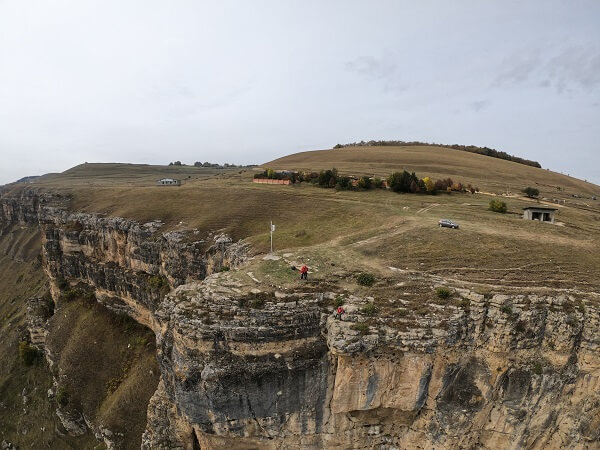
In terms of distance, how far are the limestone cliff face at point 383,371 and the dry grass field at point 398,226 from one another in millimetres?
4150

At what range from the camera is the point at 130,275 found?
45.7 meters

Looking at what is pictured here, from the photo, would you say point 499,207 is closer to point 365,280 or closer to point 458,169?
point 365,280

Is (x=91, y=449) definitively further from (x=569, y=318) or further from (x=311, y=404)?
(x=569, y=318)

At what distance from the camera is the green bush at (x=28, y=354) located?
49.1 m

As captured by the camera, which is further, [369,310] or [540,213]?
[540,213]

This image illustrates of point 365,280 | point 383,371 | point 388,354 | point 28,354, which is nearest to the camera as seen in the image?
point 388,354

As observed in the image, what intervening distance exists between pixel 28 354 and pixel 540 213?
72772 mm

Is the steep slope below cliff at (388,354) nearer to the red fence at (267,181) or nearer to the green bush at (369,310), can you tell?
the green bush at (369,310)

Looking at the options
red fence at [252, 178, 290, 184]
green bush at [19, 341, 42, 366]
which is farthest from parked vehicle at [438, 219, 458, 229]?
green bush at [19, 341, 42, 366]

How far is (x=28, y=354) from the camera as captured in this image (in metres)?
49.3

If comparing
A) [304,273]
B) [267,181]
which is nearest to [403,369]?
[304,273]

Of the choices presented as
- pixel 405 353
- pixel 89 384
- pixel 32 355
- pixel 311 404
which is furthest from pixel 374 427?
pixel 32 355

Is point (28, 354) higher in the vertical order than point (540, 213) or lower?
lower

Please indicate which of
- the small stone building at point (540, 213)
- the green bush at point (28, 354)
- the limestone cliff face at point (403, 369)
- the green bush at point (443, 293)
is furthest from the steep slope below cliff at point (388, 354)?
the green bush at point (28, 354)
